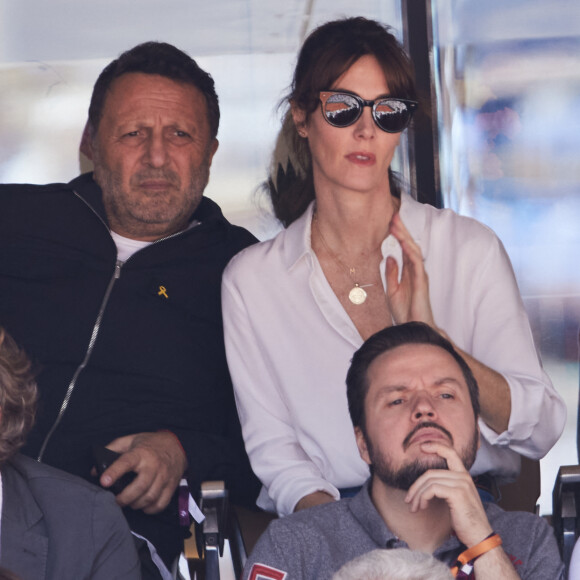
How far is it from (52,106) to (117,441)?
6.33 ft

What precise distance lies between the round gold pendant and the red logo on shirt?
107cm

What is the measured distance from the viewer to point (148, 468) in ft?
9.82

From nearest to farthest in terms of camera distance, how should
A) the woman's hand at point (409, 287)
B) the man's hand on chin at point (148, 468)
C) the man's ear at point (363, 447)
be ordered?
the man's ear at point (363, 447) → the woman's hand at point (409, 287) → the man's hand on chin at point (148, 468)

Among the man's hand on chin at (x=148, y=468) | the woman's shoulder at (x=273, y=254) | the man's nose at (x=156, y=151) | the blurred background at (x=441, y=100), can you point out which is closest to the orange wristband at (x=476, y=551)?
the man's hand on chin at (x=148, y=468)

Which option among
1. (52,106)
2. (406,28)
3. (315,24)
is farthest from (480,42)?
(52,106)

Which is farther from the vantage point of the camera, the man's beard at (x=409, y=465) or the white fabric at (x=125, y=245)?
the white fabric at (x=125, y=245)

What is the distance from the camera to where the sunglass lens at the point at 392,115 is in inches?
124

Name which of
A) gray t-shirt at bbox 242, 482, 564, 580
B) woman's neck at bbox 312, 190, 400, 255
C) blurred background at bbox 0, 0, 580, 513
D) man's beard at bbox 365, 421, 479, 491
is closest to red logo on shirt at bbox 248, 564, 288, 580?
gray t-shirt at bbox 242, 482, 564, 580

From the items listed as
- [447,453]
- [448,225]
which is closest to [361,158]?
[448,225]

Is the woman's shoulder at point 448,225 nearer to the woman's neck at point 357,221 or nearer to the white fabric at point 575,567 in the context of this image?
the woman's neck at point 357,221

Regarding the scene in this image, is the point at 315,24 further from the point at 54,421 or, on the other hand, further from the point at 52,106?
the point at 54,421

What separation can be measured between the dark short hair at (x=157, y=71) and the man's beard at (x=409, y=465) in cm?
170

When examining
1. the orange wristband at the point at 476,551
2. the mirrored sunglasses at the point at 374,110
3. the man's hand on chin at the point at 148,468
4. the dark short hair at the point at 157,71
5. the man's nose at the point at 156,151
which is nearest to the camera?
the orange wristband at the point at 476,551

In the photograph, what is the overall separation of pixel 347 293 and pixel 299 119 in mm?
572
